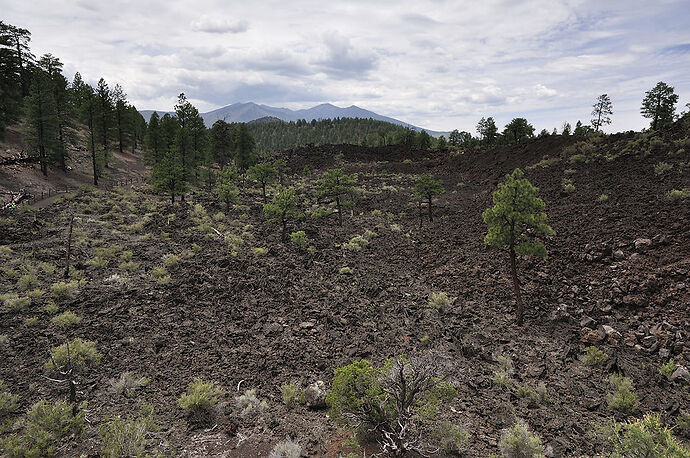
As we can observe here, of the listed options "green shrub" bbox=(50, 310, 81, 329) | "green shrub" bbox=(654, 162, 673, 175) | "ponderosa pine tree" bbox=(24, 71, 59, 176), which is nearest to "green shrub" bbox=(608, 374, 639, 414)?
"green shrub" bbox=(50, 310, 81, 329)

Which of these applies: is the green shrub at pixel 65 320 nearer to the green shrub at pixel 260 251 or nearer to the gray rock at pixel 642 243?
the green shrub at pixel 260 251

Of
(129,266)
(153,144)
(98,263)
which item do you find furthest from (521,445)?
(153,144)

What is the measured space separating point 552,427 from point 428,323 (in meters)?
6.86

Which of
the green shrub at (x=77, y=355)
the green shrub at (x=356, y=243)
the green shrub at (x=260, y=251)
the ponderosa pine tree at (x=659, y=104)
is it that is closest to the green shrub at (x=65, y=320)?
the green shrub at (x=77, y=355)

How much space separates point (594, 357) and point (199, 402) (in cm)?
1403

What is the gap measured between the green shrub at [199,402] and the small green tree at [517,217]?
42.9 feet

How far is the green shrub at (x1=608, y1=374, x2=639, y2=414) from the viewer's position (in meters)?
9.62

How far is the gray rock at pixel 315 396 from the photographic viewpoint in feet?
34.4

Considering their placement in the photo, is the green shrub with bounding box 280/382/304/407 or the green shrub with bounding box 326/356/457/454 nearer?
the green shrub with bounding box 326/356/457/454

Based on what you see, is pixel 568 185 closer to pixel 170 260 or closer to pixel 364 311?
pixel 364 311

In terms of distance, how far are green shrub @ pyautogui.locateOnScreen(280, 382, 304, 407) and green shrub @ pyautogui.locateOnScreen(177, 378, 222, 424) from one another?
2149 millimetres

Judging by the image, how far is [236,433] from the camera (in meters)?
9.35

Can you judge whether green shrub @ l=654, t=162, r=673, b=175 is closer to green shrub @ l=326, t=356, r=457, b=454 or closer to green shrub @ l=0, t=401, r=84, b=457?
green shrub @ l=326, t=356, r=457, b=454

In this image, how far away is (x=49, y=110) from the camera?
36594 mm
